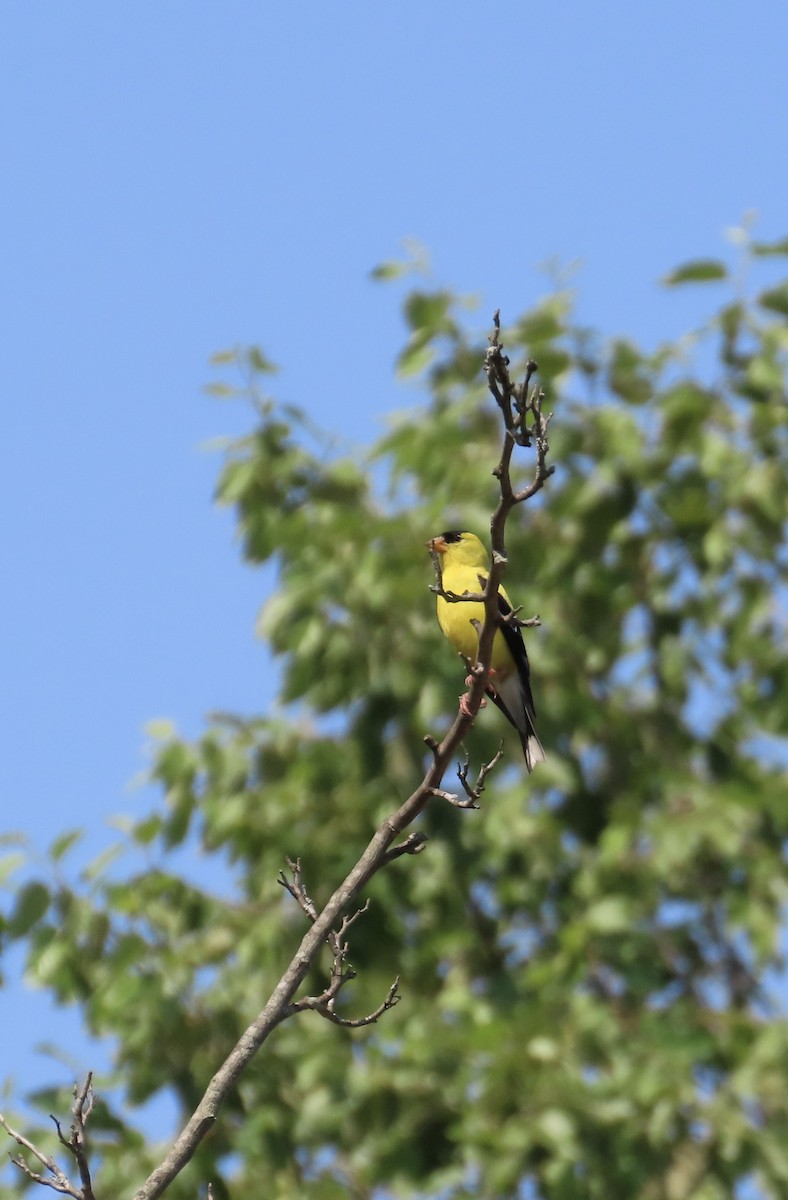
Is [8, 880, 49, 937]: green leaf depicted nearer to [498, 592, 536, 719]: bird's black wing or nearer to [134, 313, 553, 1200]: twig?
[498, 592, 536, 719]: bird's black wing

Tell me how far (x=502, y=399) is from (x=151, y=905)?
16.1 ft

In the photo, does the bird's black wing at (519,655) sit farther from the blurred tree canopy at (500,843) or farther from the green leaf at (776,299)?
the green leaf at (776,299)

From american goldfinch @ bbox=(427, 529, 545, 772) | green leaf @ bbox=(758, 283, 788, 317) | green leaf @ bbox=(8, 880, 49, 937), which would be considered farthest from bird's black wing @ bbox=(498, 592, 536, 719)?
green leaf @ bbox=(758, 283, 788, 317)

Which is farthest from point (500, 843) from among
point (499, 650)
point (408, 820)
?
point (408, 820)

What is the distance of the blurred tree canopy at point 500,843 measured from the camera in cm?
709

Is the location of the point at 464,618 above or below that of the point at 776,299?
below

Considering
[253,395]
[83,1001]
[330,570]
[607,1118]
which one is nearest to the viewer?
[607,1118]

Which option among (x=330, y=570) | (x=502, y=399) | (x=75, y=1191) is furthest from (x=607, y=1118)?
(x=502, y=399)

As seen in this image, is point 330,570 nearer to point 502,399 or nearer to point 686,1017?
point 686,1017

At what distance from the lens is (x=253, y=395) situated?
8.84 meters

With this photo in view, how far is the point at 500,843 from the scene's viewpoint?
303 inches

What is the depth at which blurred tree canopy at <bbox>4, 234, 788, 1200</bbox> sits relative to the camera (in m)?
7.09

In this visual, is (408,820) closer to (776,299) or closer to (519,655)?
(519,655)

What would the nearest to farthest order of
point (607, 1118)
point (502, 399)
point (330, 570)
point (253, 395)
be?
point (502, 399) → point (607, 1118) → point (330, 570) → point (253, 395)
